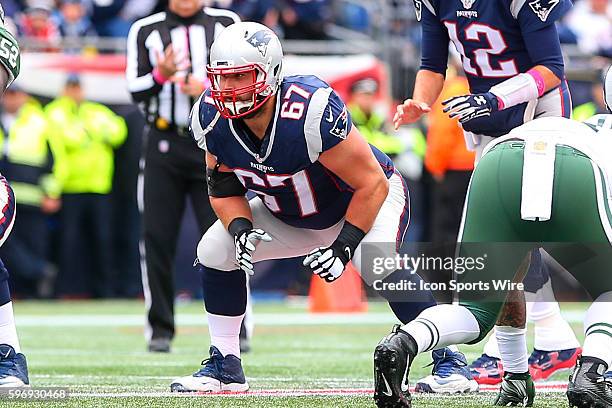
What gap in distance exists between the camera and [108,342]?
776cm

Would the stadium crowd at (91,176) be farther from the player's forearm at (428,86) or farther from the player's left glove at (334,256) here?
the player's left glove at (334,256)

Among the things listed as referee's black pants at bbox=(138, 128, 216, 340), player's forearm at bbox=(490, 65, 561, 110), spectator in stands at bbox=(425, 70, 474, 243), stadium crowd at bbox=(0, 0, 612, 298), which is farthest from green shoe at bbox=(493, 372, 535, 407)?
stadium crowd at bbox=(0, 0, 612, 298)

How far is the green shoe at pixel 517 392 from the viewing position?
172 inches

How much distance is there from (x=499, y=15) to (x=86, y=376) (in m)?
2.46

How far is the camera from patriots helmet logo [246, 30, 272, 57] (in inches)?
176

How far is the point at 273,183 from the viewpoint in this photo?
181 inches

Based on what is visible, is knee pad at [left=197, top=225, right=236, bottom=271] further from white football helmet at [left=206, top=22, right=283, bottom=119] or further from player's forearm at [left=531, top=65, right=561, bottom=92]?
player's forearm at [left=531, top=65, right=561, bottom=92]

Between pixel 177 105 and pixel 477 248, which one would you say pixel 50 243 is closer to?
pixel 177 105

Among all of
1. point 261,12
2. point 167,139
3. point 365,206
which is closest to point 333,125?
point 365,206

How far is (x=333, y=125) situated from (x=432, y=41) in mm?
1302

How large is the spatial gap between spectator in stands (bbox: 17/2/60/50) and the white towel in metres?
8.89

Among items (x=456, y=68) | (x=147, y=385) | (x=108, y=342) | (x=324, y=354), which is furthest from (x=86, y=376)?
(x=456, y=68)

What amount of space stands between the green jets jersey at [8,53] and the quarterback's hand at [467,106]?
165 cm

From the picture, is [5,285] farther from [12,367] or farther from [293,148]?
[293,148]
